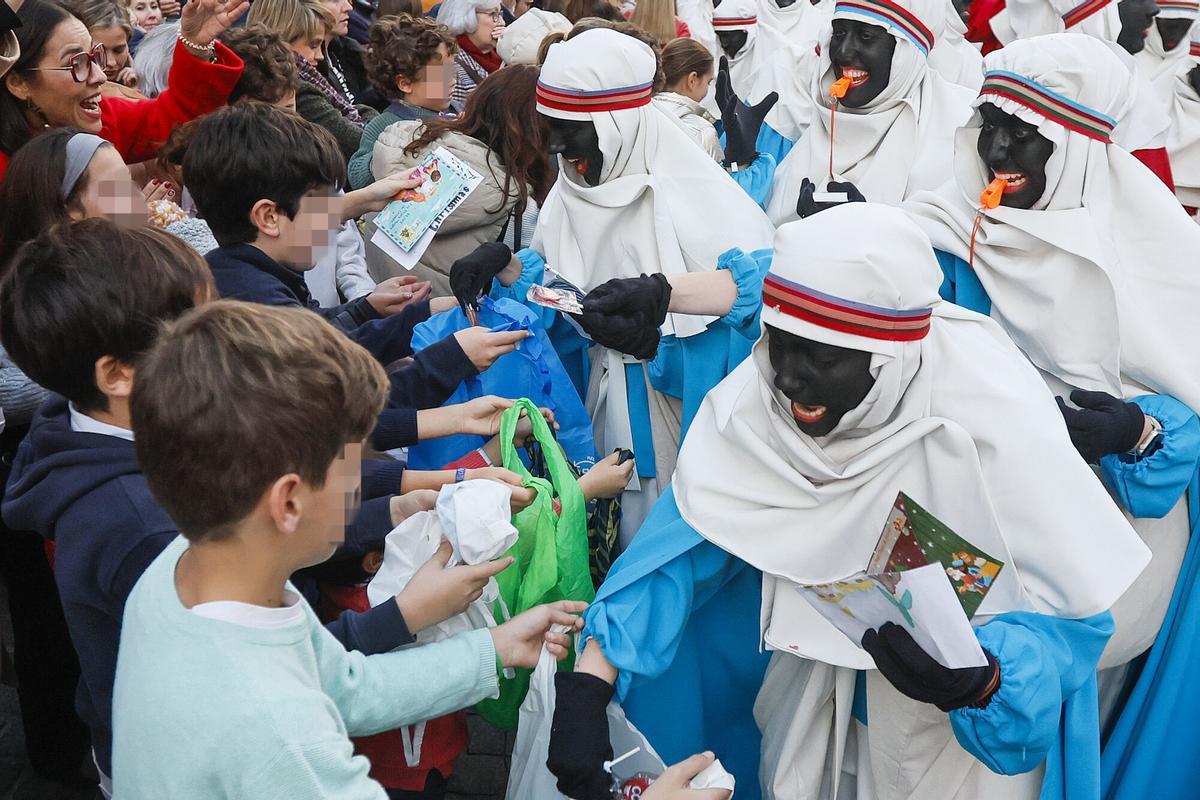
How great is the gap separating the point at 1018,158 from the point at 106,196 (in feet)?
8.26

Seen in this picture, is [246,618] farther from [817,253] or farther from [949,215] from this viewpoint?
[949,215]

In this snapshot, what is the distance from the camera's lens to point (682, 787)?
7.45 ft

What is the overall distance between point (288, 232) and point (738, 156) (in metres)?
2.70

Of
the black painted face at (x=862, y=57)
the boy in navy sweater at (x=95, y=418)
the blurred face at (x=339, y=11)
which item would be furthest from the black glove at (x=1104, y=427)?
the blurred face at (x=339, y=11)

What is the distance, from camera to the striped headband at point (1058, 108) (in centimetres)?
317

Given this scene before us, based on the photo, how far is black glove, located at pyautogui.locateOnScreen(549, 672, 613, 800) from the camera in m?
2.35

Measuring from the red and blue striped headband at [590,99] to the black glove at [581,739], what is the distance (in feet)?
6.61

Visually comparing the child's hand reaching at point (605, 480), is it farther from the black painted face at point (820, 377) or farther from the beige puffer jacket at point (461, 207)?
the beige puffer jacket at point (461, 207)

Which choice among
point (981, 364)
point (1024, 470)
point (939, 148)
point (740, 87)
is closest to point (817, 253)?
point (981, 364)

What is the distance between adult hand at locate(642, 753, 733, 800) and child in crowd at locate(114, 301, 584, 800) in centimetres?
72

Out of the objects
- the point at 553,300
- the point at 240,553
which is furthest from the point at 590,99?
the point at 240,553

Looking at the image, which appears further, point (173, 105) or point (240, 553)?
point (173, 105)

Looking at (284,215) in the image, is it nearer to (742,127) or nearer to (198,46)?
(198,46)

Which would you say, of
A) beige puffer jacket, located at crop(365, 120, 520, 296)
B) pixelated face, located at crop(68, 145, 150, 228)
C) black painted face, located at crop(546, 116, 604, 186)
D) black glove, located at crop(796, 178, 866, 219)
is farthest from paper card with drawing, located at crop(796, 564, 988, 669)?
beige puffer jacket, located at crop(365, 120, 520, 296)
